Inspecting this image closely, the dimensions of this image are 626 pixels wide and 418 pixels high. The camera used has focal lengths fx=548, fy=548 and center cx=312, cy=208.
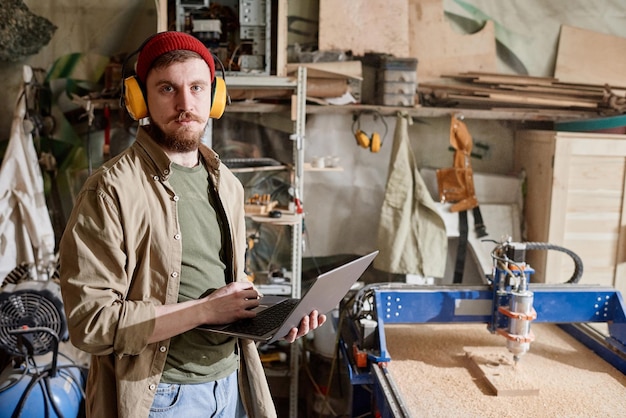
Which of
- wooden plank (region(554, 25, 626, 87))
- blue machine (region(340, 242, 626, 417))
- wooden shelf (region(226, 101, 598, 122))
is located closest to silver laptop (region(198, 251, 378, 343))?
blue machine (region(340, 242, 626, 417))

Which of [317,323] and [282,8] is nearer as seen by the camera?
[317,323]

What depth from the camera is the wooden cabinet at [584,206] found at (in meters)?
2.81

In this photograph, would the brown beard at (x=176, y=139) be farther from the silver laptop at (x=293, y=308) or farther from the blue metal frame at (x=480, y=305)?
the blue metal frame at (x=480, y=305)

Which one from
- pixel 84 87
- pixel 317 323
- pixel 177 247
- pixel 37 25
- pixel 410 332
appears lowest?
pixel 410 332

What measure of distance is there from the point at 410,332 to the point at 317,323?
1106 millimetres

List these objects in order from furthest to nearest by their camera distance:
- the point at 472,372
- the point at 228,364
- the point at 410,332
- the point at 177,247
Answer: the point at 410,332, the point at 472,372, the point at 228,364, the point at 177,247

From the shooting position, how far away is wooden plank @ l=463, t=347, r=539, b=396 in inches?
72.3

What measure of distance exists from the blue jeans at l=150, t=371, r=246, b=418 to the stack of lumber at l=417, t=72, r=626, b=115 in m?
2.18

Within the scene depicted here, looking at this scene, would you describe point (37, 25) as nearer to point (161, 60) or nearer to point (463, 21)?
point (161, 60)

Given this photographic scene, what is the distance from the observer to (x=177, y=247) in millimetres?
1364

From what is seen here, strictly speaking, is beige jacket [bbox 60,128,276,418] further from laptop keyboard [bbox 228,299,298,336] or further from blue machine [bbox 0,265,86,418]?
blue machine [bbox 0,265,86,418]

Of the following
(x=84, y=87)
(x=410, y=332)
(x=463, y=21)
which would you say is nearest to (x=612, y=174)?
(x=463, y=21)

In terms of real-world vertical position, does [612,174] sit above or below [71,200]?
above

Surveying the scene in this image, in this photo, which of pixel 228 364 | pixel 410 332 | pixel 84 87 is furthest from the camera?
pixel 84 87
